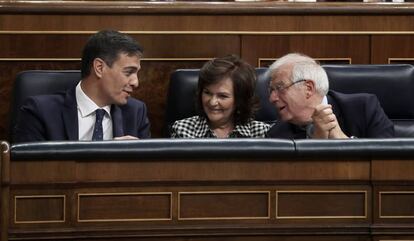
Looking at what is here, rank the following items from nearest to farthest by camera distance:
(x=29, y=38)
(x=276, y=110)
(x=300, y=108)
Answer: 1. (x=300, y=108)
2. (x=276, y=110)
3. (x=29, y=38)

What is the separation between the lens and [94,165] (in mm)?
2342

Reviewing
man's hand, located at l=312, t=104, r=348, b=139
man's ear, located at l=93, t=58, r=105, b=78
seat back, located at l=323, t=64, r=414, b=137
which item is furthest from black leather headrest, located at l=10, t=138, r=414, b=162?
seat back, located at l=323, t=64, r=414, b=137

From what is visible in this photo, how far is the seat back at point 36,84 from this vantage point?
3.29 metres

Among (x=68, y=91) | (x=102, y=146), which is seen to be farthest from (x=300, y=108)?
(x=102, y=146)

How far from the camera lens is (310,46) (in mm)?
3912

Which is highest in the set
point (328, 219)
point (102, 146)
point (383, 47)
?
point (383, 47)

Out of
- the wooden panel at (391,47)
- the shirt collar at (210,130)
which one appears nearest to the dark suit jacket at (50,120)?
the shirt collar at (210,130)

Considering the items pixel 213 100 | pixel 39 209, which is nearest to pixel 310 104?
pixel 213 100

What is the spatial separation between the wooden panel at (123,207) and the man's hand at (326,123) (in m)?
0.82

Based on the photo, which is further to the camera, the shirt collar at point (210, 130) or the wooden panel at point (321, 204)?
the shirt collar at point (210, 130)

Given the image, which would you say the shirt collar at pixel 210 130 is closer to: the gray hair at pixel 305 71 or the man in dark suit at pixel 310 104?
the man in dark suit at pixel 310 104

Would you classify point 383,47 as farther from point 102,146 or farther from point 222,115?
point 102,146

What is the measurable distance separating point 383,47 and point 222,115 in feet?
3.33

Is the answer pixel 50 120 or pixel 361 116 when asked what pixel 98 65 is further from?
pixel 361 116
